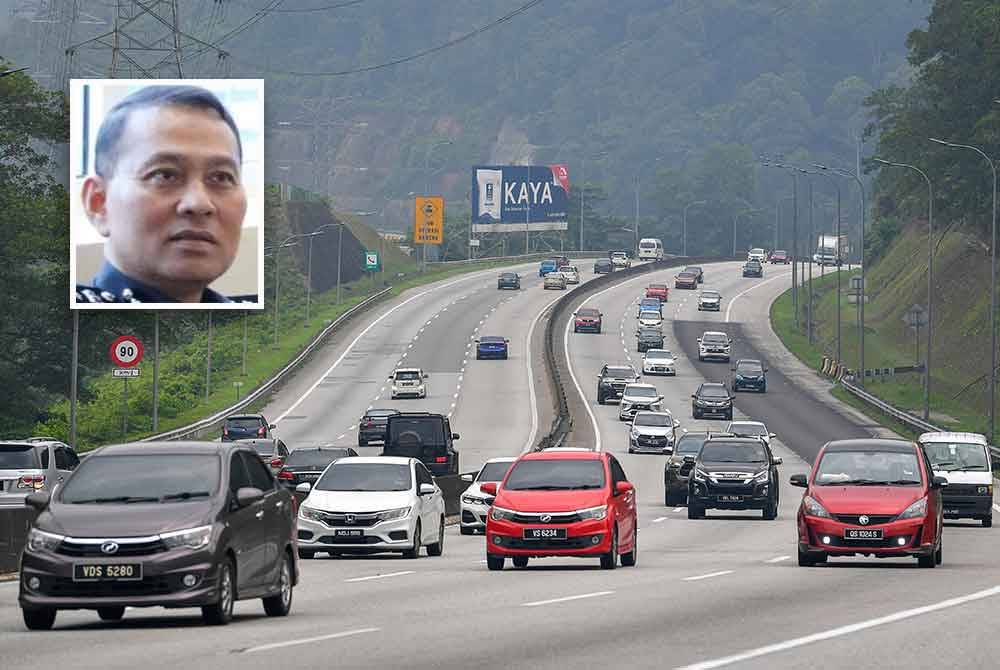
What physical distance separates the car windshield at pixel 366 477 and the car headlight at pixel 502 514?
150 inches

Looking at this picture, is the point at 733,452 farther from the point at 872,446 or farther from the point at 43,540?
the point at 43,540

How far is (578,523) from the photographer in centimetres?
2467

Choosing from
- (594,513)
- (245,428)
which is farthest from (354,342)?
(594,513)

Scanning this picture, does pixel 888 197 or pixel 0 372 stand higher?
pixel 888 197

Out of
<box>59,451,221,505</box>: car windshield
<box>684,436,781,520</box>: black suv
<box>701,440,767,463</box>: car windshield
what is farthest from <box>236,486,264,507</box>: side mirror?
<box>701,440,767,463</box>: car windshield

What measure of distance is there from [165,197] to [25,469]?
1292cm

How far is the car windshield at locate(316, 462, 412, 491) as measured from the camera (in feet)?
94.8

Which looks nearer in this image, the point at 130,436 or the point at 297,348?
the point at 130,436

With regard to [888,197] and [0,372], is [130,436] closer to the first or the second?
[0,372]

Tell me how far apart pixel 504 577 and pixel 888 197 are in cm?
14673

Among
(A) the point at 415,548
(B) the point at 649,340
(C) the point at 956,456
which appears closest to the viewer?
(A) the point at 415,548

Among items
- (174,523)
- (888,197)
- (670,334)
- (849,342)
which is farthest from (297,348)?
(174,523)

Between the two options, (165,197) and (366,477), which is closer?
(366,477)

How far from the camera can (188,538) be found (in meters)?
15.9
